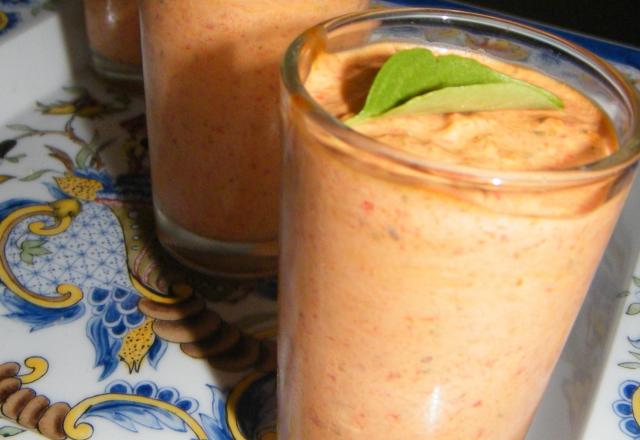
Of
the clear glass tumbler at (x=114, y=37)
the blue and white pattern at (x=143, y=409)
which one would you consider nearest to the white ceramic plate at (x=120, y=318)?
the blue and white pattern at (x=143, y=409)

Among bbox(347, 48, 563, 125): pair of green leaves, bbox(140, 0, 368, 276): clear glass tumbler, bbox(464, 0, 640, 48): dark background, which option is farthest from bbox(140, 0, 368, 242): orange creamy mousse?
bbox(464, 0, 640, 48): dark background

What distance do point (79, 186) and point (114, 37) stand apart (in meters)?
0.28

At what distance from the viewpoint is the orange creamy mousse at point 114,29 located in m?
1.21

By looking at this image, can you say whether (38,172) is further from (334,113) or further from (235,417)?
(334,113)

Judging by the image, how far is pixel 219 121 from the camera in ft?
2.83

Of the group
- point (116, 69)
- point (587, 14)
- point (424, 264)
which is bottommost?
point (587, 14)

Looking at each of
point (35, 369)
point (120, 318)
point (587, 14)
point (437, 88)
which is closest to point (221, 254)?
point (120, 318)

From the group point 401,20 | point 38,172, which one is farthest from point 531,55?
point 38,172

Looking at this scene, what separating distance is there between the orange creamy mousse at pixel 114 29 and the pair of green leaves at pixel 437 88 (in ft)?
2.38

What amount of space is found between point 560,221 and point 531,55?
219mm

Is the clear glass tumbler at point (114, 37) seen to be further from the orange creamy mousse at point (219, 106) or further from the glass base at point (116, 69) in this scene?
the orange creamy mousse at point (219, 106)

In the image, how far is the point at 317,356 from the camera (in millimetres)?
602

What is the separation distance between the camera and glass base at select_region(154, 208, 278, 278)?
3.10ft

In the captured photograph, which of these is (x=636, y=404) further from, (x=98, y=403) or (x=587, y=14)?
(x=587, y=14)
